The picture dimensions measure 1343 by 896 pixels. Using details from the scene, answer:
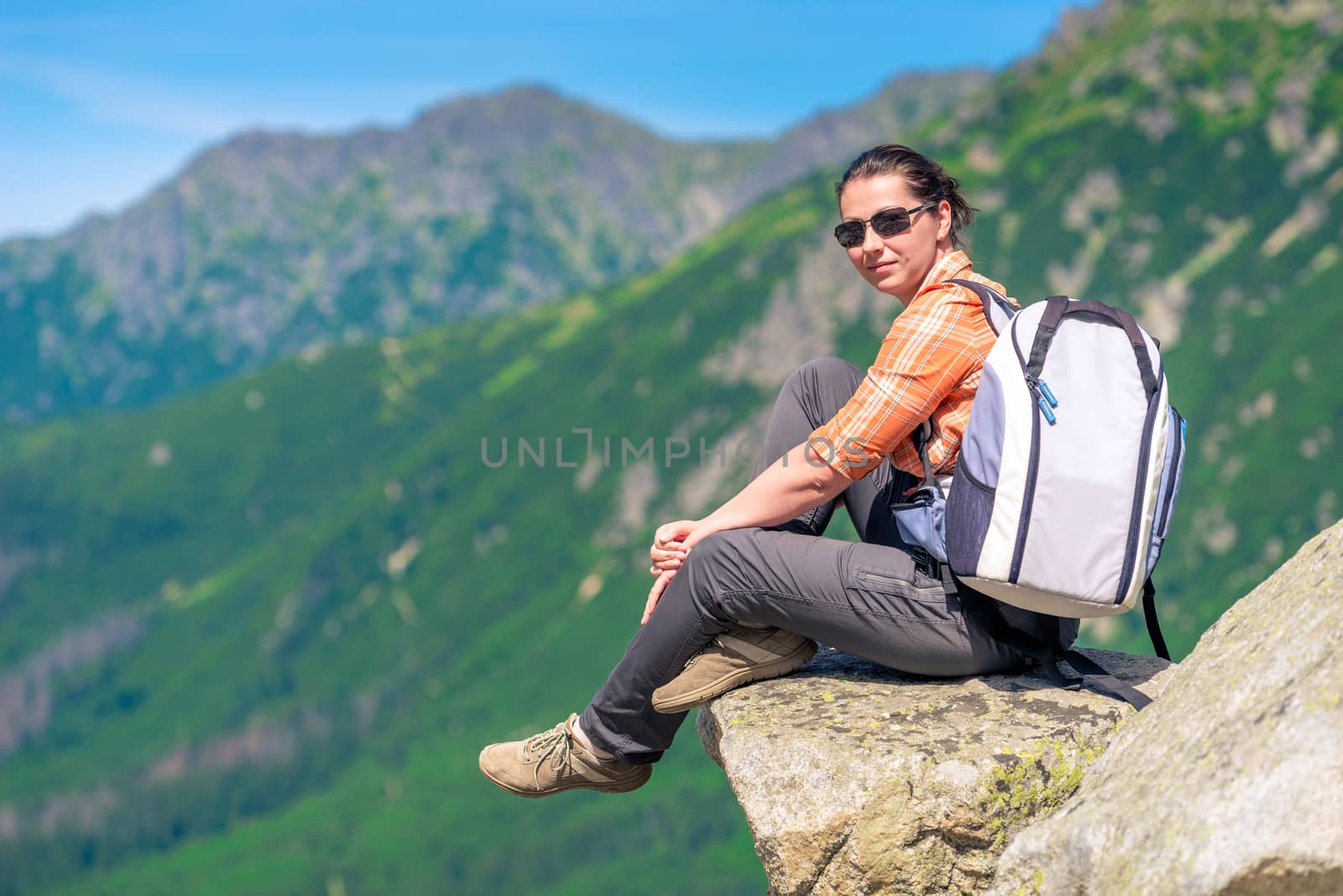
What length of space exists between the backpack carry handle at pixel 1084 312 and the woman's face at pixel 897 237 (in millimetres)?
1545

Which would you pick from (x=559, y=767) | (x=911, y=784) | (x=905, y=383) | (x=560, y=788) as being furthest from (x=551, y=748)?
(x=905, y=383)

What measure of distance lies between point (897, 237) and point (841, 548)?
2.56m

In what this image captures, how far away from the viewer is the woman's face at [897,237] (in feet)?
31.1

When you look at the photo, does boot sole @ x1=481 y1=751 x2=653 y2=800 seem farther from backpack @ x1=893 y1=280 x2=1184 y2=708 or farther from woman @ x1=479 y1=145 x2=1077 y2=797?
backpack @ x1=893 y1=280 x2=1184 y2=708

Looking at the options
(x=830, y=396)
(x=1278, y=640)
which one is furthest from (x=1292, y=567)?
(x=830, y=396)

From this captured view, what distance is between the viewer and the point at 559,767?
407 inches

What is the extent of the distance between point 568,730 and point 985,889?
3.76m

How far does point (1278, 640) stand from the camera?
7281 millimetres

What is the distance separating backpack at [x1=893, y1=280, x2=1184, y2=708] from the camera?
25.1ft

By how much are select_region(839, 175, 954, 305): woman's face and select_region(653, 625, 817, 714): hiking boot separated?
3119 mm

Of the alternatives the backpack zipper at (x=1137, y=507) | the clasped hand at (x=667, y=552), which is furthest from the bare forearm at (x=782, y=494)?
the backpack zipper at (x=1137, y=507)

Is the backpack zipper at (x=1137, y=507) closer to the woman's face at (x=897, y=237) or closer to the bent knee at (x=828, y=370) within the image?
the woman's face at (x=897, y=237)

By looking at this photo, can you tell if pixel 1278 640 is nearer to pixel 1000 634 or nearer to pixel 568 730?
pixel 1000 634

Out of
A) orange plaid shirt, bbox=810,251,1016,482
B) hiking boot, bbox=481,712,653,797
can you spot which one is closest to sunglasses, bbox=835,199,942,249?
orange plaid shirt, bbox=810,251,1016,482
